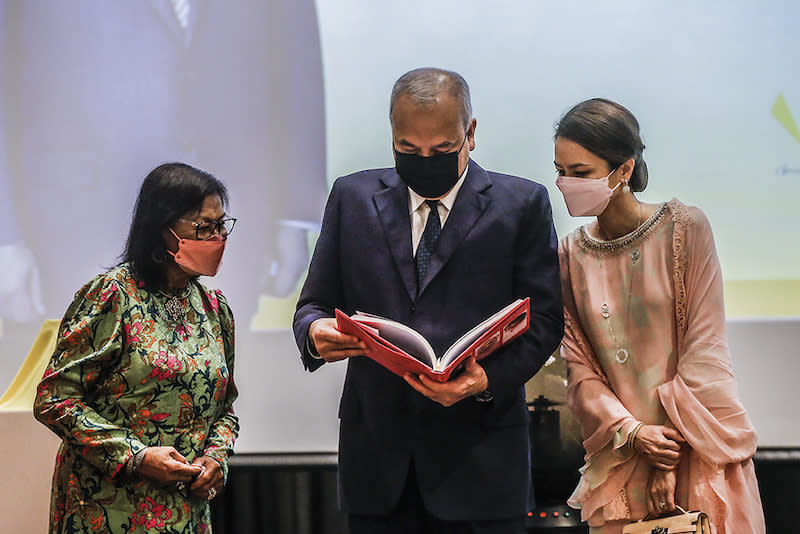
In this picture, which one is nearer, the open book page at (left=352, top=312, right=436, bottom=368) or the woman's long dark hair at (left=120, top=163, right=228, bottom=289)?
the open book page at (left=352, top=312, right=436, bottom=368)

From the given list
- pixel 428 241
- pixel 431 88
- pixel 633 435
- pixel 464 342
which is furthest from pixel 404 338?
pixel 633 435

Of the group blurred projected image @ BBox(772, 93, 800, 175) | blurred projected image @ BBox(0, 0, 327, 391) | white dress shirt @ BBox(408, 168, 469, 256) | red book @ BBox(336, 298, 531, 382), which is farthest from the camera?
blurred projected image @ BBox(0, 0, 327, 391)

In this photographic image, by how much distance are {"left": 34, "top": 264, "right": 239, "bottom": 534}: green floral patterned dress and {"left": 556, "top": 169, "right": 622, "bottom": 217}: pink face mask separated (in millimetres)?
1092

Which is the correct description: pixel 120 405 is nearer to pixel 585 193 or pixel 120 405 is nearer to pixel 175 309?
pixel 175 309

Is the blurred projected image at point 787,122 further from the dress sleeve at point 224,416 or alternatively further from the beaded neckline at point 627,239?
the dress sleeve at point 224,416

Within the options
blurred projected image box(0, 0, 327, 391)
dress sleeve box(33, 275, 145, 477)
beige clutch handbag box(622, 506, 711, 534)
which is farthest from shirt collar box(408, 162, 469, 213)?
→ blurred projected image box(0, 0, 327, 391)

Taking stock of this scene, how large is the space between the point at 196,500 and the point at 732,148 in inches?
103

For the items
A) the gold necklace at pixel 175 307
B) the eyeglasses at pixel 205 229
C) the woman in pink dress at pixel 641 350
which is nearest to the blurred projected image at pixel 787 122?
the woman in pink dress at pixel 641 350

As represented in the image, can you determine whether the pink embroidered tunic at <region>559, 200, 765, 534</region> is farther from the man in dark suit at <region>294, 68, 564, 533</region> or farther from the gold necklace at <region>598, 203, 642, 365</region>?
the man in dark suit at <region>294, 68, 564, 533</region>

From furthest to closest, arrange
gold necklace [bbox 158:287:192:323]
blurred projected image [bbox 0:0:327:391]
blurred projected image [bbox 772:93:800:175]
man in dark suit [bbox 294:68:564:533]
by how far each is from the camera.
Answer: blurred projected image [bbox 0:0:327:391] < blurred projected image [bbox 772:93:800:175] < gold necklace [bbox 158:287:192:323] < man in dark suit [bbox 294:68:564:533]

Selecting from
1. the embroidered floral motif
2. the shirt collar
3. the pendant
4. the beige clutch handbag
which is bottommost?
the beige clutch handbag

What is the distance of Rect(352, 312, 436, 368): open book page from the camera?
1.58 meters

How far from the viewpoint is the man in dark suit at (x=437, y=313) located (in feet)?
5.70

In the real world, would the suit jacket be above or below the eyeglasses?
below
